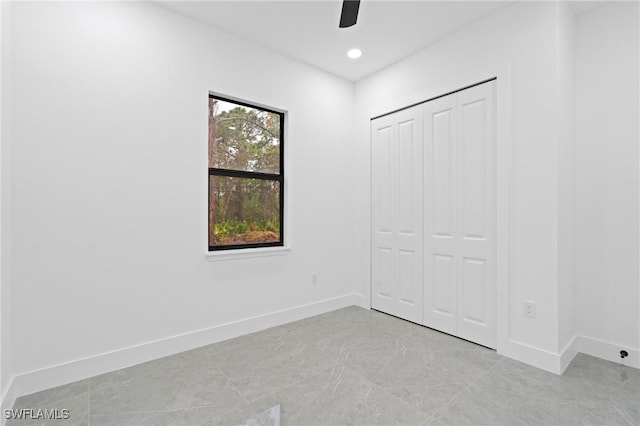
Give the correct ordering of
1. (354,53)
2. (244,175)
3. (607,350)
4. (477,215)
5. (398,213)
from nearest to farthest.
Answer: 1. (607,350)
2. (477,215)
3. (244,175)
4. (354,53)
5. (398,213)

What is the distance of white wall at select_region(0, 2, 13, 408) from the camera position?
1.80 m

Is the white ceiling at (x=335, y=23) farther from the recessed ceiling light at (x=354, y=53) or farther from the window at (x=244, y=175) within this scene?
the window at (x=244, y=175)

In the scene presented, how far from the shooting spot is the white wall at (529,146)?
2293 mm

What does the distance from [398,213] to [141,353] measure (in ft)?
8.56

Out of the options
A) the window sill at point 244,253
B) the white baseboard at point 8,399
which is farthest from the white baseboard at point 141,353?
the window sill at point 244,253

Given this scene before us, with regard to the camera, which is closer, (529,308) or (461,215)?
(529,308)

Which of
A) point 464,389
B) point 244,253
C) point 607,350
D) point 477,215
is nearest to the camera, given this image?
point 464,389

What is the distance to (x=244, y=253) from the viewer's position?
9.84ft

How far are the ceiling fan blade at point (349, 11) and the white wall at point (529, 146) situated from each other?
5.03 ft

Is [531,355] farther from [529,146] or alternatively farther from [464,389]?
[529,146]

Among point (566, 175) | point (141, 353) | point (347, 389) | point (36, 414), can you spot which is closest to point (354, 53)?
point (566, 175)

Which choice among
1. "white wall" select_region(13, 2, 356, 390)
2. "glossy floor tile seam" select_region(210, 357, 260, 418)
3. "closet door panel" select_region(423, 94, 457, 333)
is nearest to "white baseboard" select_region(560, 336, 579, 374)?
"closet door panel" select_region(423, 94, 457, 333)

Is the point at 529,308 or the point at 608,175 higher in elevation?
the point at 608,175

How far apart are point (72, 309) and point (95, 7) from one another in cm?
210
